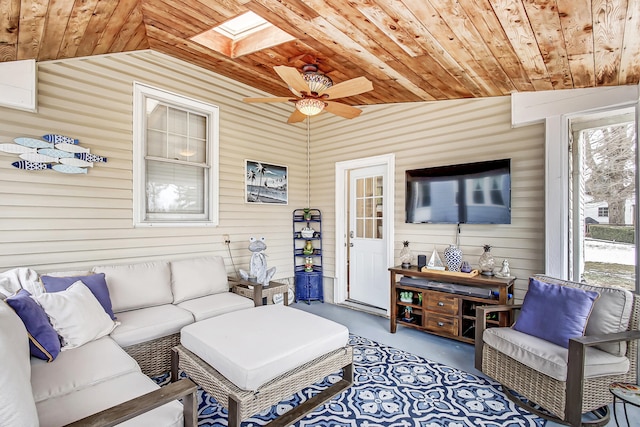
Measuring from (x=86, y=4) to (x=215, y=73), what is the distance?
2.00m

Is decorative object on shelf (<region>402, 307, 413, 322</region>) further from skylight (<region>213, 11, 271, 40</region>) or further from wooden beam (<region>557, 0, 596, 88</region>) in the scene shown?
skylight (<region>213, 11, 271, 40</region>)

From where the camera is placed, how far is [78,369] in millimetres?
1927

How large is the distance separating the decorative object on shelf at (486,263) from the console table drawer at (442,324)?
0.61 m

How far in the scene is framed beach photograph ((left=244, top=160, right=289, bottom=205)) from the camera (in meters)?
4.63

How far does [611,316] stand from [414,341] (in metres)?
1.82

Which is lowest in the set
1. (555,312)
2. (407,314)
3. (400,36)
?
(407,314)

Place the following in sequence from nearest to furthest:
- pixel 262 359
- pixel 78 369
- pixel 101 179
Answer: pixel 78 369 → pixel 262 359 → pixel 101 179

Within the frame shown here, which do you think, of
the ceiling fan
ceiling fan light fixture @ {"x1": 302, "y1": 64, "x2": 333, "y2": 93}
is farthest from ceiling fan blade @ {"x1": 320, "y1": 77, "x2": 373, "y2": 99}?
ceiling fan light fixture @ {"x1": 302, "y1": 64, "x2": 333, "y2": 93}

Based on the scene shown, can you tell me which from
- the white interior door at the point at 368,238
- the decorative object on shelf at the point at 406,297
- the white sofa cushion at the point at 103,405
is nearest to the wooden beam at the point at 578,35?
the white interior door at the point at 368,238

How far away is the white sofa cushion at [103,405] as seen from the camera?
4.87ft

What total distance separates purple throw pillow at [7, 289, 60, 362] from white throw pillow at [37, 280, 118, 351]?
0.11 m

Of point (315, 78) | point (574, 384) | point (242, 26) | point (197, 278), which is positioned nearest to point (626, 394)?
point (574, 384)

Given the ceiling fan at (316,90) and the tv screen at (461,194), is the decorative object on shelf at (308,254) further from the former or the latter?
the ceiling fan at (316,90)

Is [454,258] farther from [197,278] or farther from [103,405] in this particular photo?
[103,405]
